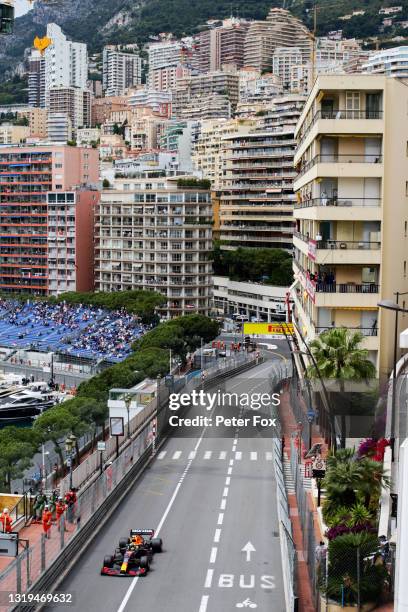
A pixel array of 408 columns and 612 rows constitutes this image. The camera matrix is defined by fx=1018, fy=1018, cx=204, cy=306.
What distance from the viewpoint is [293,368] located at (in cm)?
5478

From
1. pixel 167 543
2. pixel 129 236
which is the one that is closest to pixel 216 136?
pixel 129 236

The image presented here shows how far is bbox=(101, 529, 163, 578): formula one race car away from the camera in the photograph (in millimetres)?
24719

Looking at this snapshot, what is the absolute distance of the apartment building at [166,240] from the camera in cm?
9756

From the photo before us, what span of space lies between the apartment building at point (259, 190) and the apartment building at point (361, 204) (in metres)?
70.6

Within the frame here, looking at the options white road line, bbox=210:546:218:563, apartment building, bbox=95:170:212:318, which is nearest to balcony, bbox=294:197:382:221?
white road line, bbox=210:546:218:563

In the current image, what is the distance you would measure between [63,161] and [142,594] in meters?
92.6

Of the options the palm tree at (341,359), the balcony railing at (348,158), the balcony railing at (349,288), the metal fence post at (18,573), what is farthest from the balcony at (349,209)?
the metal fence post at (18,573)

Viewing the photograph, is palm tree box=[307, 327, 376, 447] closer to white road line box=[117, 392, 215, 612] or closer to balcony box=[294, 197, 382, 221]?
balcony box=[294, 197, 382, 221]

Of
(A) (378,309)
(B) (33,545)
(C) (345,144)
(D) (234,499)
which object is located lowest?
(D) (234,499)

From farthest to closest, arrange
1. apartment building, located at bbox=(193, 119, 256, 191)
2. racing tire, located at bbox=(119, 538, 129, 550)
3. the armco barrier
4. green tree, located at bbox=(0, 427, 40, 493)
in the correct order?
apartment building, located at bbox=(193, 119, 256, 191) < green tree, located at bbox=(0, 427, 40, 493) < racing tire, located at bbox=(119, 538, 129, 550) < the armco barrier

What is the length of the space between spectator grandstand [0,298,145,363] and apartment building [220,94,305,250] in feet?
90.6

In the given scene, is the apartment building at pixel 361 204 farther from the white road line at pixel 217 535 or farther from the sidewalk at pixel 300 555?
the white road line at pixel 217 535

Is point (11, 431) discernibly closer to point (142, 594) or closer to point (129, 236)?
point (142, 594)

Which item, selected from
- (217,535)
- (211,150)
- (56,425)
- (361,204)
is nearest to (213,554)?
(217,535)
